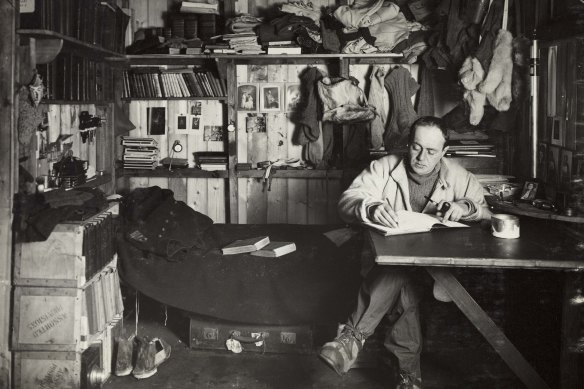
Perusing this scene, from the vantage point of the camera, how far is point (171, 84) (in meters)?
5.17

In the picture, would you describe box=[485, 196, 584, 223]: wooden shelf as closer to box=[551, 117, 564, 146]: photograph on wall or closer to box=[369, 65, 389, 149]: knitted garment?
box=[551, 117, 564, 146]: photograph on wall

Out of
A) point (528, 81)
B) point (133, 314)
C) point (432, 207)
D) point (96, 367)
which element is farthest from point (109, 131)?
point (528, 81)

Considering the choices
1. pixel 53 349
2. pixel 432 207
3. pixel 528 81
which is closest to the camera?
pixel 53 349

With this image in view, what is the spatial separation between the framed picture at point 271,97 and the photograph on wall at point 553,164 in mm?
2178

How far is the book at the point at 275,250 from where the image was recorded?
3.69 m

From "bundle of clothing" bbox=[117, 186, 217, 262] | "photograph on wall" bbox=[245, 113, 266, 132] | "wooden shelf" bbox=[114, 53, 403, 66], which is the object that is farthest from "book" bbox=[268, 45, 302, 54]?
"bundle of clothing" bbox=[117, 186, 217, 262]

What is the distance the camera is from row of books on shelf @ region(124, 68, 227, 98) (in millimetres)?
5133

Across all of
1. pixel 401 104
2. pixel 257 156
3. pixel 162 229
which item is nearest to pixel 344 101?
pixel 401 104

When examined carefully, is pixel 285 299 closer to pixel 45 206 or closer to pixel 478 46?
pixel 45 206

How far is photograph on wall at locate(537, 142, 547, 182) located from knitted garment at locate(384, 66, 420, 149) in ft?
3.19

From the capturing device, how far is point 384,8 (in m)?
4.74

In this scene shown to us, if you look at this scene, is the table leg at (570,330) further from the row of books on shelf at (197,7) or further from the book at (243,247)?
the row of books on shelf at (197,7)

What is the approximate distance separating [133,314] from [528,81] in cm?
311

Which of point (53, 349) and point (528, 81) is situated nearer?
point (53, 349)
